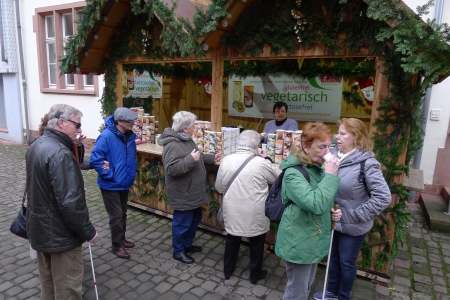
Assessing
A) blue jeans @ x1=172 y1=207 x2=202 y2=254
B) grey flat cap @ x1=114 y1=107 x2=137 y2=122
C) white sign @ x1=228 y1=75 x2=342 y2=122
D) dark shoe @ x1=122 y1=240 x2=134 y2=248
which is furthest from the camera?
white sign @ x1=228 y1=75 x2=342 y2=122

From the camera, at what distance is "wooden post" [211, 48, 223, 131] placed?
4.34m

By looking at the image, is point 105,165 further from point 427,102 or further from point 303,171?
point 427,102

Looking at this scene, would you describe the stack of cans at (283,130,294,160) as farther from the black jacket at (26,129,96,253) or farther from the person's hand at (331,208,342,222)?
the black jacket at (26,129,96,253)

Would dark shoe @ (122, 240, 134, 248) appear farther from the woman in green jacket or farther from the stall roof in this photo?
the stall roof

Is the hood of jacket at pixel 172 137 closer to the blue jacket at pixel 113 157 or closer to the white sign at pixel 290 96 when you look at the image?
the blue jacket at pixel 113 157

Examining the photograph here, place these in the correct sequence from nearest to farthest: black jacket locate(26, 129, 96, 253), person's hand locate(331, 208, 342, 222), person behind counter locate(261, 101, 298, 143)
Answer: black jacket locate(26, 129, 96, 253), person's hand locate(331, 208, 342, 222), person behind counter locate(261, 101, 298, 143)

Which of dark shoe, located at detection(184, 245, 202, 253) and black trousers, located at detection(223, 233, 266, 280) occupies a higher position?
black trousers, located at detection(223, 233, 266, 280)

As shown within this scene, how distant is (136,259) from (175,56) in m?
2.72

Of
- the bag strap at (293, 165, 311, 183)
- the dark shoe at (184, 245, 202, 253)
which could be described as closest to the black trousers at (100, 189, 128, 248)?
the dark shoe at (184, 245, 202, 253)

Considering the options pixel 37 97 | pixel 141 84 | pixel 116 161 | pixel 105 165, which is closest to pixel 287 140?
pixel 116 161

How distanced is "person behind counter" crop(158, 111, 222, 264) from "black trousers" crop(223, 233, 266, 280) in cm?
54

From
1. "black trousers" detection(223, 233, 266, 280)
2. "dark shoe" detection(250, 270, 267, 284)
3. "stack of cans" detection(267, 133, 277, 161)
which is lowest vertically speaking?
"dark shoe" detection(250, 270, 267, 284)

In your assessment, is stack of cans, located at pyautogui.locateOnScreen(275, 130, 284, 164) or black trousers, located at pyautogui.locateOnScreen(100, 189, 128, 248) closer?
black trousers, located at pyautogui.locateOnScreen(100, 189, 128, 248)

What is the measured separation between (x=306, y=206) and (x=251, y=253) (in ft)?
4.69
